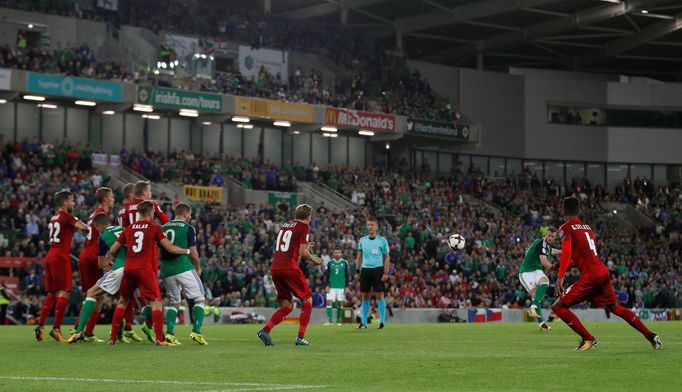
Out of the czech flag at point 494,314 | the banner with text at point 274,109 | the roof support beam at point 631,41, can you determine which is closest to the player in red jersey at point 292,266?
the czech flag at point 494,314

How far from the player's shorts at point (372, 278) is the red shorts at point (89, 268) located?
28.9 ft

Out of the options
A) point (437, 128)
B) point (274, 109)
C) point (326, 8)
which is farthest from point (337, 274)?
point (326, 8)

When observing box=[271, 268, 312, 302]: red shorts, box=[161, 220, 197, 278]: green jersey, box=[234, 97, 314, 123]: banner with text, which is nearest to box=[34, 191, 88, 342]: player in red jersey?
box=[161, 220, 197, 278]: green jersey

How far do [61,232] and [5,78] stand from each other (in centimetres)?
3029

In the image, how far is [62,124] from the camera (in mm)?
53656

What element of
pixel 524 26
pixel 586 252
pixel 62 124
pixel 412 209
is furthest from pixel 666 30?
pixel 586 252

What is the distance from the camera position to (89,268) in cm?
1950

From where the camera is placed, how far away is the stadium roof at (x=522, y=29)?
63.7 meters

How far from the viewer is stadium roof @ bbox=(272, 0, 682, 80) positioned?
209ft

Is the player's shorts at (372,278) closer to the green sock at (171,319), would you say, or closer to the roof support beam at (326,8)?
the green sock at (171,319)

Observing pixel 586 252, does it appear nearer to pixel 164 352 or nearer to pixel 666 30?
pixel 164 352

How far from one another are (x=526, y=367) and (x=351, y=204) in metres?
43.3

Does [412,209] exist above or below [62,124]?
below

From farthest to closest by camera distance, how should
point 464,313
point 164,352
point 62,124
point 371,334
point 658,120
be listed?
1. point 658,120
2. point 62,124
3. point 464,313
4. point 371,334
5. point 164,352
